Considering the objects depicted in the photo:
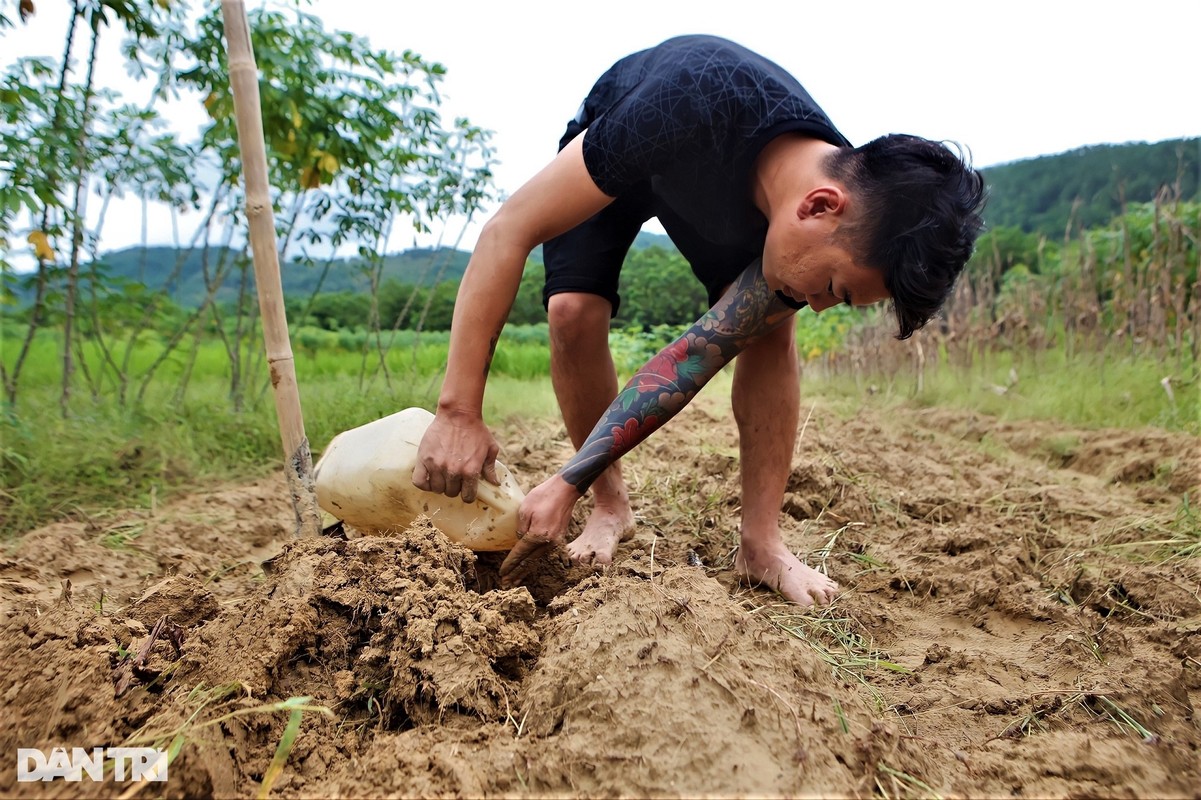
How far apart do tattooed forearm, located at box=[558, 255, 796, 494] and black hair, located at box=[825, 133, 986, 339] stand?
0.28 meters

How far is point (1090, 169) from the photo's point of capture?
12555 mm

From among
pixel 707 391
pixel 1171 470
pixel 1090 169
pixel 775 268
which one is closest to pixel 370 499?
pixel 775 268

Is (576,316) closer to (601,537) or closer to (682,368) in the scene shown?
(682,368)

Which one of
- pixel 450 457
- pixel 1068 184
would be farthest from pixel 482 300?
pixel 1068 184

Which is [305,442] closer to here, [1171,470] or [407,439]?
[407,439]

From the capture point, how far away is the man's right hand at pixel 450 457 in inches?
62.6

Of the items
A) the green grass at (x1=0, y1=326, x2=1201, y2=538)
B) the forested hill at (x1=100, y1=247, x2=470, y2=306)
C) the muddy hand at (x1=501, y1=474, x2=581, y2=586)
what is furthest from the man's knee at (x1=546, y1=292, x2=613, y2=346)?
the forested hill at (x1=100, y1=247, x2=470, y2=306)

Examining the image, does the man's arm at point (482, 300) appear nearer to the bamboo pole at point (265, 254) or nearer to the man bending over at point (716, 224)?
the man bending over at point (716, 224)

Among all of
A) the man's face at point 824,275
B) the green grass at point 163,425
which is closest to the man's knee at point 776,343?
the man's face at point 824,275

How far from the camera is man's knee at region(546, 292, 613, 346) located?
6.48 ft

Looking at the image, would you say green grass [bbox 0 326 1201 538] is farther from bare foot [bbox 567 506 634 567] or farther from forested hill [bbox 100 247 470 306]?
bare foot [bbox 567 506 634 567]

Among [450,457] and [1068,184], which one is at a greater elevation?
[1068,184]

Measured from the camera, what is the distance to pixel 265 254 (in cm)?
167

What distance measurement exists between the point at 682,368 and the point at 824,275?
0.37m
